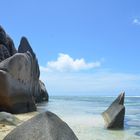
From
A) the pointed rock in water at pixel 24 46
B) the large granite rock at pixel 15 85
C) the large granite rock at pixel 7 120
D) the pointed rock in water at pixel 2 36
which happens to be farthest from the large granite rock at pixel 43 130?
the pointed rock in water at pixel 24 46

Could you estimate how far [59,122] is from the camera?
228 inches

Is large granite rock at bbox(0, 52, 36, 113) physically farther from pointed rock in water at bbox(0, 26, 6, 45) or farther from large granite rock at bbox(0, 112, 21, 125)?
pointed rock in water at bbox(0, 26, 6, 45)

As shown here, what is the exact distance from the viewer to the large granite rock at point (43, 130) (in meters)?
5.38

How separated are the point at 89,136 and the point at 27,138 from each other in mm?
7223

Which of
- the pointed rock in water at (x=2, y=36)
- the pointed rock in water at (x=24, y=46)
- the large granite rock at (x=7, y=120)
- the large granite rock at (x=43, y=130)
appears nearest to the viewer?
the large granite rock at (x=43, y=130)

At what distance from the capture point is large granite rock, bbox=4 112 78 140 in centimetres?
538

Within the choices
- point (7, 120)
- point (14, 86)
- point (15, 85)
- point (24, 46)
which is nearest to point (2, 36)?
point (24, 46)

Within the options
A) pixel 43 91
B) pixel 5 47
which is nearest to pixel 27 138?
pixel 5 47

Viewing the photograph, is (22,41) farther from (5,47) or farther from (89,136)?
(89,136)

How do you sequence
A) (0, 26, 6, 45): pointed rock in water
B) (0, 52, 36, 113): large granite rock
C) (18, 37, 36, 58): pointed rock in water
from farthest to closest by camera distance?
(18, 37, 36, 58): pointed rock in water < (0, 26, 6, 45): pointed rock in water < (0, 52, 36, 113): large granite rock

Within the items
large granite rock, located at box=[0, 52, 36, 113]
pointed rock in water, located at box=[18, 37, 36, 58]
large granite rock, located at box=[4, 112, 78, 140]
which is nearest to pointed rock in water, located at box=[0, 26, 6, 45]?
pointed rock in water, located at box=[18, 37, 36, 58]

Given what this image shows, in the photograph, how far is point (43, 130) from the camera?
5461mm

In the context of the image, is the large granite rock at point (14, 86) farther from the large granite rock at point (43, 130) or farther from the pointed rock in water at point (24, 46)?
the pointed rock in water at point (24, 46)

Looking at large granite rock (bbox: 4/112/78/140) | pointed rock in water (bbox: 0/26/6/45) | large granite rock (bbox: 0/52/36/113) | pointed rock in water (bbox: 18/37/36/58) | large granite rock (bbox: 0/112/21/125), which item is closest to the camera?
large granite rock (bbox: 4/112/78/140)
